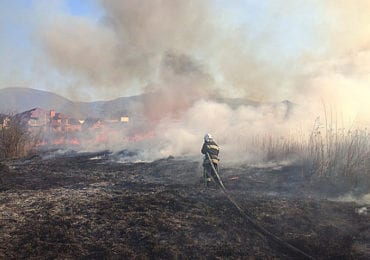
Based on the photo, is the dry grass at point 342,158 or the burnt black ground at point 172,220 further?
the dry grass at point 342,158

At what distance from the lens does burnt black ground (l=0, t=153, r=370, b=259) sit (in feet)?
19.7

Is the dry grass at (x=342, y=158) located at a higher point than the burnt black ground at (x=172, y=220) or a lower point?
higher

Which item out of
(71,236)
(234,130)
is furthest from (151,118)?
(71,236)

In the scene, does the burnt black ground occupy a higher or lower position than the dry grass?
lower

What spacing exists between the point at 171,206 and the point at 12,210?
11.3 feet

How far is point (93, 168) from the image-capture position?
15.9m

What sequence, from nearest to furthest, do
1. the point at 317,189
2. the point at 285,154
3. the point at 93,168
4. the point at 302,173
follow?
the point at 317,189, the point at 302,173, the point at 285,154, the point at 93,168

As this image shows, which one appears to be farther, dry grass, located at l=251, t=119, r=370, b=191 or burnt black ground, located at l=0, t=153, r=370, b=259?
dry grass, located at l=251, t=119, r=370, b=191

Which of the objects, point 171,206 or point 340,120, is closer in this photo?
point 171,206

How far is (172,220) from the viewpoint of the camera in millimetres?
7488

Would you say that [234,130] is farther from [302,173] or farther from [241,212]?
[241,212]

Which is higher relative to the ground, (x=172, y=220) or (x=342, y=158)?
(x=342, y=158)

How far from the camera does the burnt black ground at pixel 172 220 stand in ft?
19.7

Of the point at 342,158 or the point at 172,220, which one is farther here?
the point at 342,158
